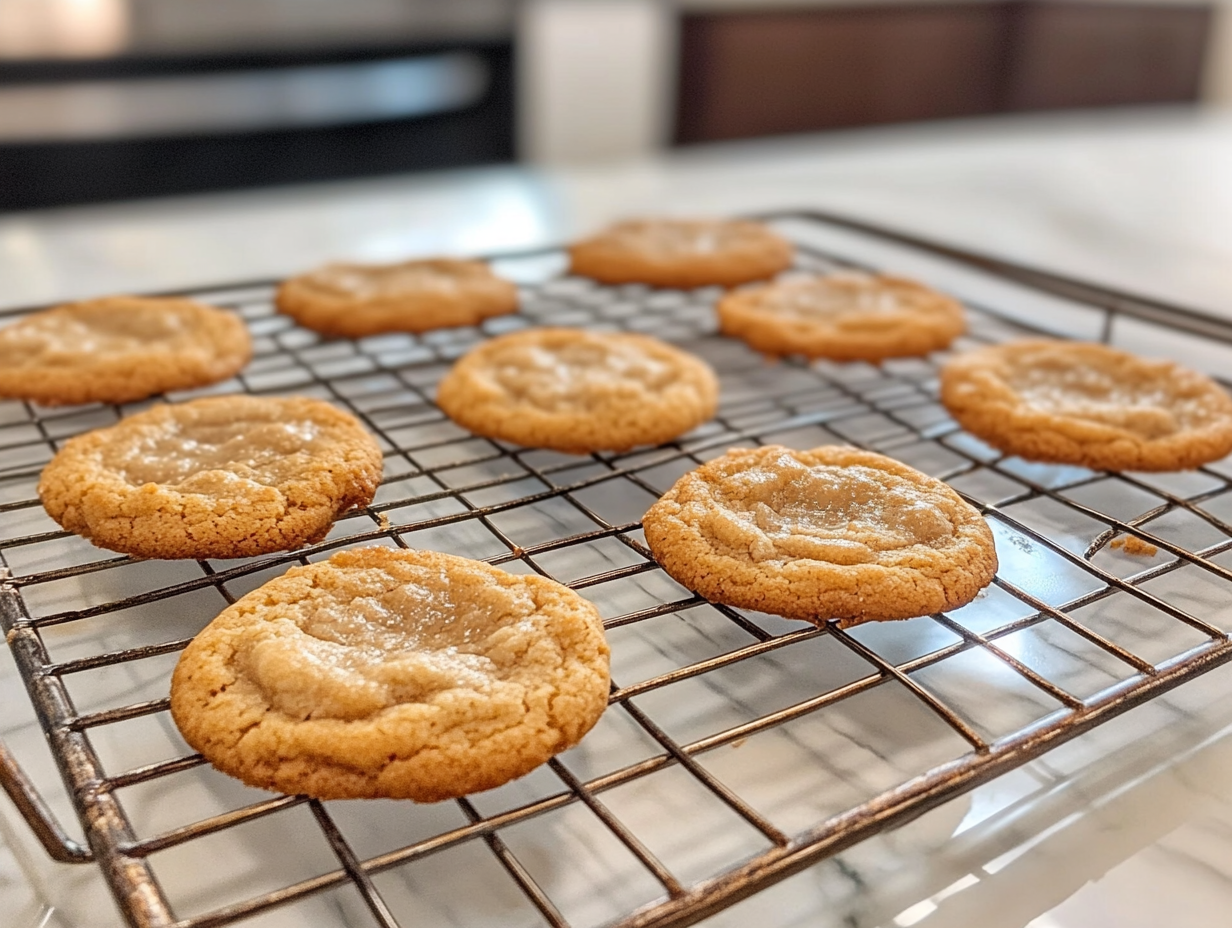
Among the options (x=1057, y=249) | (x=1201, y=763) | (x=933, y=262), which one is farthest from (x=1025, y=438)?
(x=1057, y=249)

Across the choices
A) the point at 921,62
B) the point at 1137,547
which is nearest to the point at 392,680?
the point at 1137,547

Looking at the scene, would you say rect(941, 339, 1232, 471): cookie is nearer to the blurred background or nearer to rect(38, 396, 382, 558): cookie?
rect(38, 396, 382, 558): cookie

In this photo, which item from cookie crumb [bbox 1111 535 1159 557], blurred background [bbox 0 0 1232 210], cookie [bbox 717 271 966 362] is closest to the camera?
cookie crumb [bbox 1111 535 1159 557]

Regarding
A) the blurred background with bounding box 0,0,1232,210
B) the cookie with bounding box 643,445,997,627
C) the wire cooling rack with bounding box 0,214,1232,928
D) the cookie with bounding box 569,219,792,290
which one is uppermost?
the blurred background with bounding box 0,0,1232,210

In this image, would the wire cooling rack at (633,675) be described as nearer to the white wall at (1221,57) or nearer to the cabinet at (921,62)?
the cabinet at (921,62)

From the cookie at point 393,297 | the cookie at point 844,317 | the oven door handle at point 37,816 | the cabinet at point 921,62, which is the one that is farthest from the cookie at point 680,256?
the cabinet at point 921,62

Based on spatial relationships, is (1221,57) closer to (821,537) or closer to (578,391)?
(578,391)

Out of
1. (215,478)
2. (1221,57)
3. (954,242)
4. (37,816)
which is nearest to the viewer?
(37,816)

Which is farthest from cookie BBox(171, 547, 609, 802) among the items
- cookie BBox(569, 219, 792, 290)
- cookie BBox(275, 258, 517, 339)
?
cookie BBox(569, 219, 792, 290)
